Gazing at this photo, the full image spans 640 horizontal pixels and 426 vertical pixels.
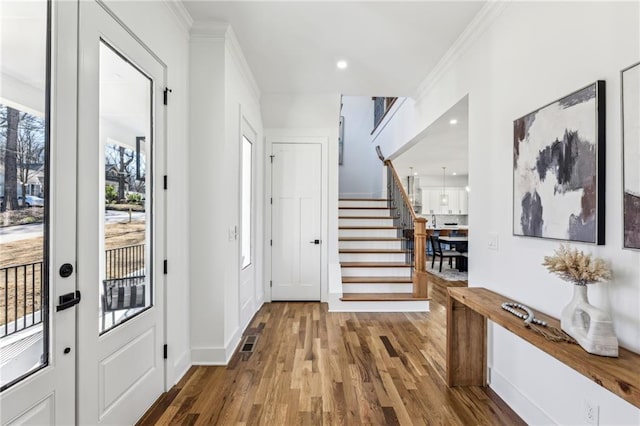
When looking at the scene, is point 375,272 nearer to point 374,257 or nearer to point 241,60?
point 374,257

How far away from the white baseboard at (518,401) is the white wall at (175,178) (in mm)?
2422

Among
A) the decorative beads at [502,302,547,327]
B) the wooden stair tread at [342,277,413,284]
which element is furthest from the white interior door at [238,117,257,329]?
the decorative beads at [502,302,547,327]

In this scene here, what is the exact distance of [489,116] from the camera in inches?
92.9

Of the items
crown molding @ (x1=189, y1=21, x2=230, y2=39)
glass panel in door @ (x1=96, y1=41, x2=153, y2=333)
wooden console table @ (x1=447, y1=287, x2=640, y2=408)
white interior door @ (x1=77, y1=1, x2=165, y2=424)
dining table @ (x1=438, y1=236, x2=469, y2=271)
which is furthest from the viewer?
dining table @ (x1=438, y1=236, x2=469, y2=271)

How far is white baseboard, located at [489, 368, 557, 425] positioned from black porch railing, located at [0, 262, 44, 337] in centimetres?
267

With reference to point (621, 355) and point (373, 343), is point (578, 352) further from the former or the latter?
point (373, 343)

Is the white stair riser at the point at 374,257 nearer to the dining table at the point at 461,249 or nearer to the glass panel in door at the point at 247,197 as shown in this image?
the glass panel in door at the point at 247,197

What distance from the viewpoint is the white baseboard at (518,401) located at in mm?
1834

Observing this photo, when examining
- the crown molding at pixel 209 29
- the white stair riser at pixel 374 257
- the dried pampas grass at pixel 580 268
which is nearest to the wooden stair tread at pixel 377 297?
the white stair riser at pixel 374 257

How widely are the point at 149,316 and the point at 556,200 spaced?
8.54ft

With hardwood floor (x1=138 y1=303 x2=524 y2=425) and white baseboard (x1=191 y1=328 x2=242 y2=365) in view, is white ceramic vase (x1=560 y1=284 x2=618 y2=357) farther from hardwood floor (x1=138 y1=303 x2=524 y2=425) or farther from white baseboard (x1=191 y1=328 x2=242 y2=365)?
white baseboard (x1=191 y1=328 x2=242 y2=365)

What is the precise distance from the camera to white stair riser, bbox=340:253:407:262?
488 centimetres

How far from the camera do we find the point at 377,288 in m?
4.39

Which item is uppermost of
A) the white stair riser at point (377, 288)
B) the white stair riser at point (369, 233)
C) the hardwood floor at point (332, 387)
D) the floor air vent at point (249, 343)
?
the white stair riser at point (369, 233)
